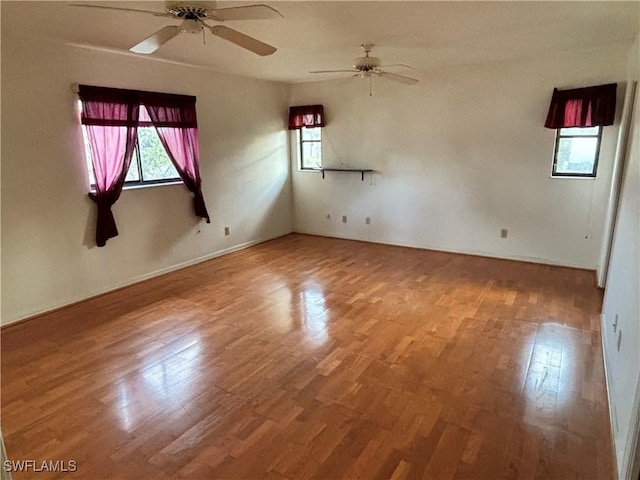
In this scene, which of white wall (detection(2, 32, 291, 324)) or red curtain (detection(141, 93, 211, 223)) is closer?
white wall (detection(2, 32, 291, 324))

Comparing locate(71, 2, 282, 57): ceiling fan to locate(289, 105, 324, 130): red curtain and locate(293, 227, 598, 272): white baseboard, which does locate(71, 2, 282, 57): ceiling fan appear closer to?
locate(289, 105, 324, 130): red curtain

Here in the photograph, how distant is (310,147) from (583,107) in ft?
12.2

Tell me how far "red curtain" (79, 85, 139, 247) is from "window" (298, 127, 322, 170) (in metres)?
2.86

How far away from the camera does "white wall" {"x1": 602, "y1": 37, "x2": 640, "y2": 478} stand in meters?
1.79

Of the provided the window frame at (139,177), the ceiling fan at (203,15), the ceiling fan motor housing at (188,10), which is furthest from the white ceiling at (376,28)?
the window frame at (139,177)

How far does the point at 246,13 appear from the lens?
2244mm

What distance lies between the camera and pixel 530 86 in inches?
183

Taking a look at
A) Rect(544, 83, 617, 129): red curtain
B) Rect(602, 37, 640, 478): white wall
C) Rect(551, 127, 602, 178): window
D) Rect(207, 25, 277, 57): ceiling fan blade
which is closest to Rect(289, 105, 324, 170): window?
Rect(544, 83, 617, 129): red curtain

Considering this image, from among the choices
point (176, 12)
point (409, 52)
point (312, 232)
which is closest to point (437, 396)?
point (176, 12)

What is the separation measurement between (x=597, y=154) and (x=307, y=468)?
179 inches

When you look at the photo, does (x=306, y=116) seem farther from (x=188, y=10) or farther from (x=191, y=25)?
(x=188, y=10)

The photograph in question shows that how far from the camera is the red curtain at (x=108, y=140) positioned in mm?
3855

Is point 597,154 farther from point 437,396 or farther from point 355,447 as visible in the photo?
point 355,447

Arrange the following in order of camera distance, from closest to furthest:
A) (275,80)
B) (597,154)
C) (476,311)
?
(476,311) < (597,154) < (275,80)
